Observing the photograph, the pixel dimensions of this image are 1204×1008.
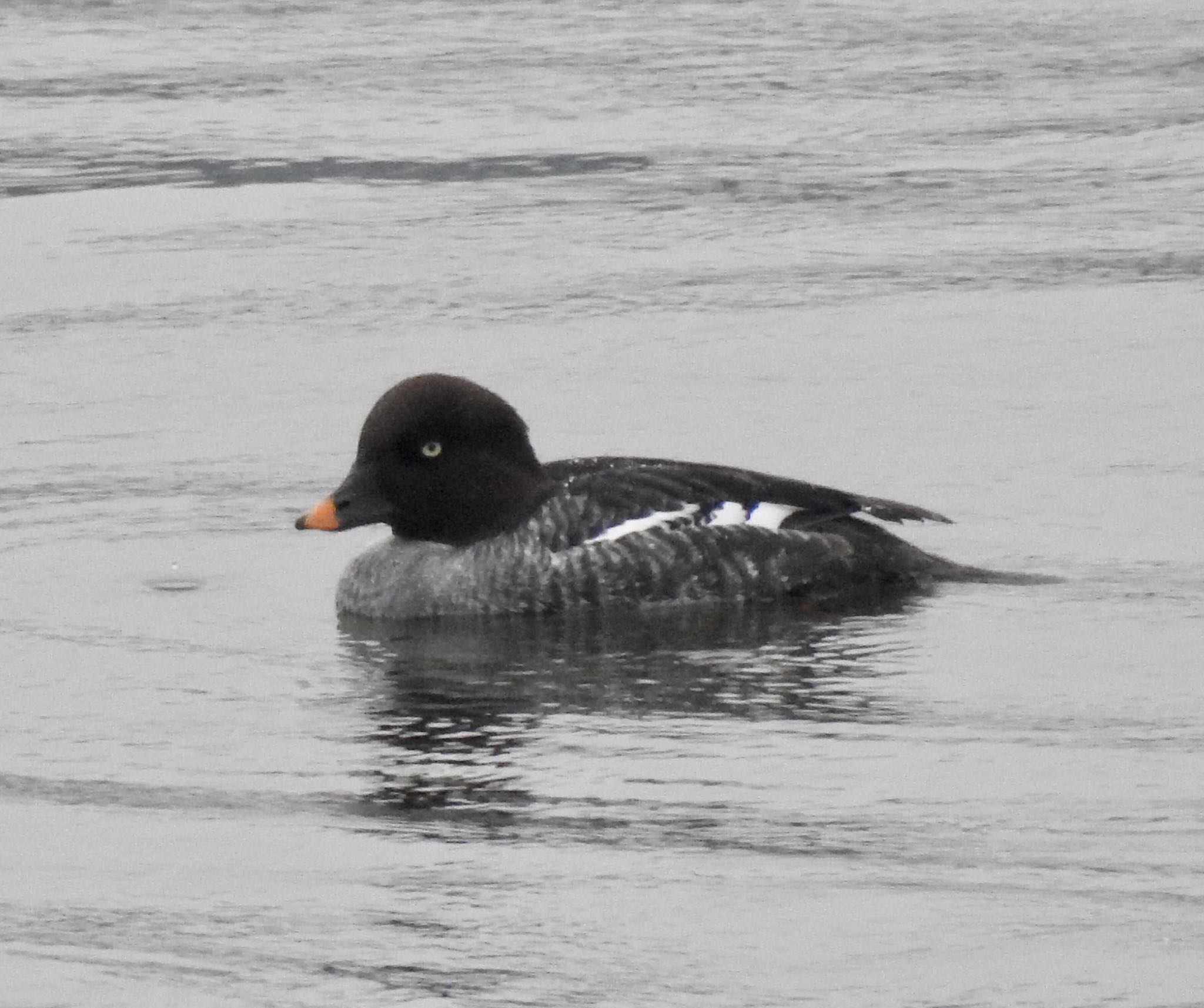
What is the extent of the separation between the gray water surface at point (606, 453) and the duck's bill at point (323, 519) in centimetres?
29

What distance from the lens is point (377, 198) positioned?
16.0 metres

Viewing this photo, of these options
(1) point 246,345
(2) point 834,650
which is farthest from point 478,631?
(1) point 246,345

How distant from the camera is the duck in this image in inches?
378

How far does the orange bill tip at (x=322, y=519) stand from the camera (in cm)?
962

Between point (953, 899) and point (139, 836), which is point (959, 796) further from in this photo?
point (139, 836)

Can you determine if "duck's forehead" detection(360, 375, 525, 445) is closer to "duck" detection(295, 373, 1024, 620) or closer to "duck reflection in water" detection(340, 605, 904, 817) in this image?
"duck" detection(295, 373, 1024, 620)

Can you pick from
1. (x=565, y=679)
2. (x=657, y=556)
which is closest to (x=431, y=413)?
(x=657, y=556)

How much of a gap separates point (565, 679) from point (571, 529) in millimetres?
1054

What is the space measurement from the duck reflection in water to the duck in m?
0.10

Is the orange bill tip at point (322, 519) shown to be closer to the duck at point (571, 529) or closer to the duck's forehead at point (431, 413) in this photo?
the duck at point (571, 529)

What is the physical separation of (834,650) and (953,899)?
2.67m

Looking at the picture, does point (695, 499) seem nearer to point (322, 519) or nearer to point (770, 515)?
point (770, 515)

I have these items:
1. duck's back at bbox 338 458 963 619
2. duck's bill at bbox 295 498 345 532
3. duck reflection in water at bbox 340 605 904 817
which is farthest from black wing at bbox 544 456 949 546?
duck's bill at bbox 295 498 345 532

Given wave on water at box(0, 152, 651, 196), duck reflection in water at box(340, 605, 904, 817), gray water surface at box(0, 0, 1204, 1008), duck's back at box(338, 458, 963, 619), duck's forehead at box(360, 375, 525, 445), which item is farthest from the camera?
wave on water at box(0, 152, 651, 196)
